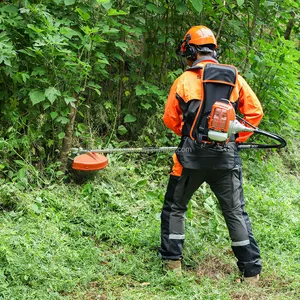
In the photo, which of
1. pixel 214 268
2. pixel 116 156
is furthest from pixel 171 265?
pixel 116 156

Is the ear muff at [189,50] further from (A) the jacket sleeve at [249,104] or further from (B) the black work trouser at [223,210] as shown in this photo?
(B) the black work trouser at [223,210]

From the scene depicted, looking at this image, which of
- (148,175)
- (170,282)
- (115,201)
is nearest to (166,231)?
(170,282)

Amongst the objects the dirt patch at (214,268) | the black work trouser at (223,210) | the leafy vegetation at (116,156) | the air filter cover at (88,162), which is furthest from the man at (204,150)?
the air filter cover at (88,162)

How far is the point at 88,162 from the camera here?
493 centimetres

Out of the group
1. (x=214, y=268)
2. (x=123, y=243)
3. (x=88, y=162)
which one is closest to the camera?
(x=214, y=268)

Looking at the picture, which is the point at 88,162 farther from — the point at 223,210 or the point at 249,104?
the point at 249,104

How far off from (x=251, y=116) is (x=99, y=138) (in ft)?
8.25

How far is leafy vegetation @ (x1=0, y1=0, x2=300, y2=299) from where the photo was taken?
3.87 metres

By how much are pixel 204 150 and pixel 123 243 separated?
1.30 metres

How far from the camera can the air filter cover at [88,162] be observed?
4.91 m

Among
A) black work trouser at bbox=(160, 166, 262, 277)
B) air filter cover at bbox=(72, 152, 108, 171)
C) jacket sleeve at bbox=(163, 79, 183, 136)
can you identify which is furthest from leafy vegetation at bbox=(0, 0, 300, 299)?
jacket sleeve at bbox=(163, 79, 183, 136)

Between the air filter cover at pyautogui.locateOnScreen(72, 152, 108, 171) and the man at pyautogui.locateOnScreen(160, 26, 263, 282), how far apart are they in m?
1.11

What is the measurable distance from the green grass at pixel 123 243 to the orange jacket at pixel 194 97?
120 centimetres

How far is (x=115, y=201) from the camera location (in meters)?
5.05
